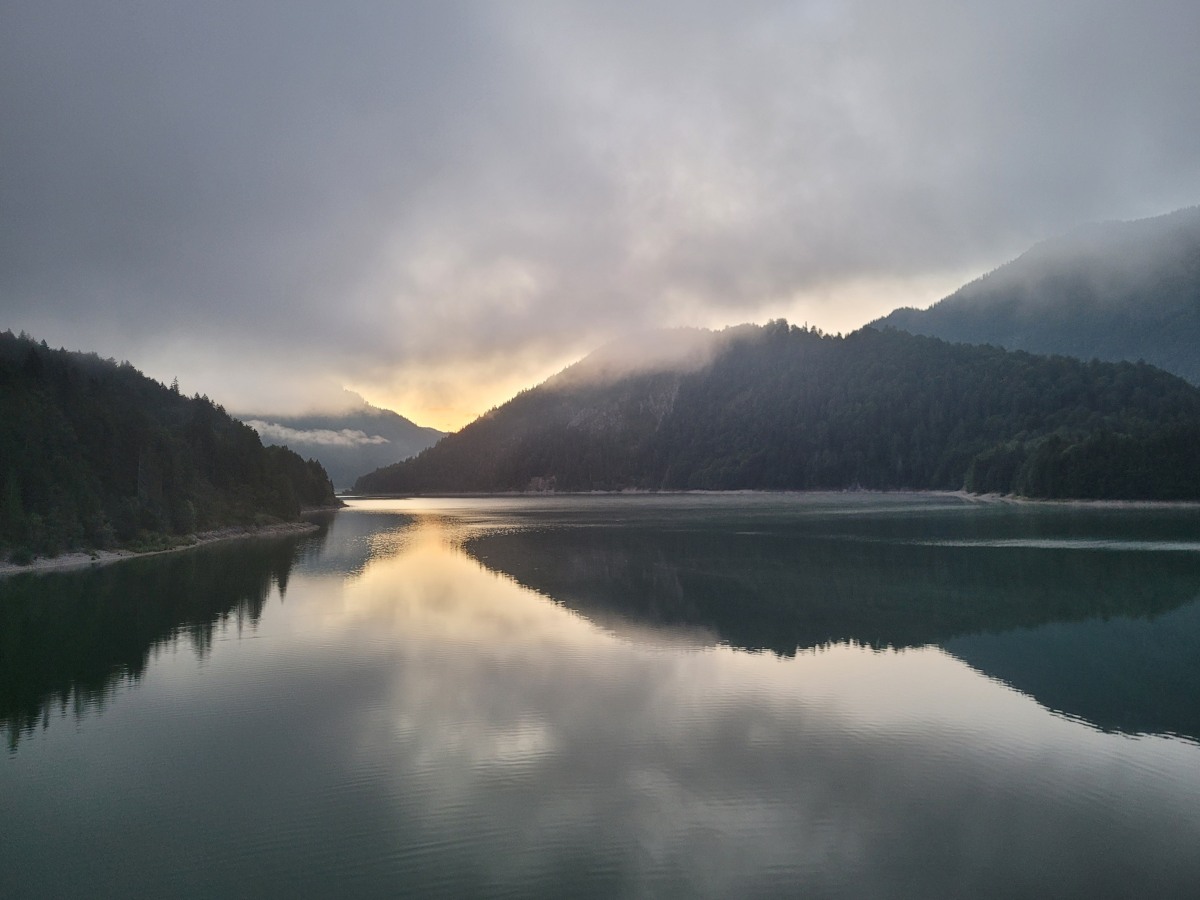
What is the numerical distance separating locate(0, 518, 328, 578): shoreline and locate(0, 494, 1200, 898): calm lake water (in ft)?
41.8

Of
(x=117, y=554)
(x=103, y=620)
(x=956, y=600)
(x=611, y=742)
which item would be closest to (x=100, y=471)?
(x=117, y=554)

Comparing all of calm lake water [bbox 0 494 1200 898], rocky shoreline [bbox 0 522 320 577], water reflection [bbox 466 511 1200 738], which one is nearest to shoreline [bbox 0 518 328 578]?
rocky shoreline [bbox 0 522 320 577]

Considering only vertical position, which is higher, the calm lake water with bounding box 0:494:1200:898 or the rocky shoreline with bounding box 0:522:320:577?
the rocky shoreline with bounding box 0:522:320:577

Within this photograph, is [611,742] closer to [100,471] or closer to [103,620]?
[103,620]

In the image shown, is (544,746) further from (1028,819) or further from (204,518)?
(204,518)

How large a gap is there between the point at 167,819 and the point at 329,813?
117 inches

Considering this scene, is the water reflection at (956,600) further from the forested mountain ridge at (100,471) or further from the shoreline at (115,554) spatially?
the forested mountain ridge at (100,471)

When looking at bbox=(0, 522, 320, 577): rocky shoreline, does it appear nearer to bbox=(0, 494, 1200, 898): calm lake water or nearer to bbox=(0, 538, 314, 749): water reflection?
bbox=(0, 538, 314, 749): water reflection

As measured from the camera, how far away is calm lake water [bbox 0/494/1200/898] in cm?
1224

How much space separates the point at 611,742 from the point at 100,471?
65194 mm

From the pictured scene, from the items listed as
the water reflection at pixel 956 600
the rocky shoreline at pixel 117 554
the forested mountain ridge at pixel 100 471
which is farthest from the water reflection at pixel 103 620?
the water reflection at pixel 956 600

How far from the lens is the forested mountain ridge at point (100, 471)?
54.1 m

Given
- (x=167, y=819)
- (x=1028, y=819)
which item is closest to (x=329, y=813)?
(x=167, y=819)

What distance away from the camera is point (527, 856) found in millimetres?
12500
